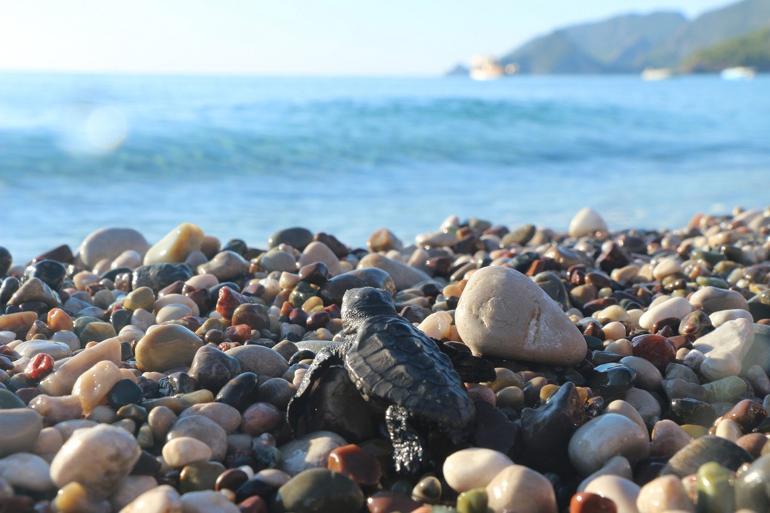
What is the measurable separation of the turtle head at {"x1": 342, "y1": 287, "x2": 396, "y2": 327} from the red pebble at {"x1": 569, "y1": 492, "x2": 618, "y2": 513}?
3.58 ft

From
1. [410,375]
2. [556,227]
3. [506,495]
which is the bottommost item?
[556,227]

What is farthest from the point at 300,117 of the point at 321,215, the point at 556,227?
the point at 556,227

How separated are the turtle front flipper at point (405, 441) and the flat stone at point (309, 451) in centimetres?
21

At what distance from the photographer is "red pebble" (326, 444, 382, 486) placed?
245 centimetres

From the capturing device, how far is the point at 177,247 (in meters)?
5.21

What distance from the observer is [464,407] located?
251cm

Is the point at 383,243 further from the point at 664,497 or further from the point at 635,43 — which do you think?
the point at 635,43

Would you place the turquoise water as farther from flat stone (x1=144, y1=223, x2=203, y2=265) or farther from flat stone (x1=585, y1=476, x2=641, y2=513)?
flat stone (x1=585, y1=476, x2=641, y2=513)

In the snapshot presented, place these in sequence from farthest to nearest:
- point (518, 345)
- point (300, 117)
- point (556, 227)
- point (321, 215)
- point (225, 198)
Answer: point (300, 117) < point (225, 198) < point (321, 215) < point (556, 227) < point (518, 345)

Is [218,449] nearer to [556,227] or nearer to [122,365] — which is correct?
[122,365]

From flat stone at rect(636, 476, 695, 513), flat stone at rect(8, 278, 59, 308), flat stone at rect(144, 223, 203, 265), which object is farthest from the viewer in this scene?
flat stone at rect(144, 223, 203, 265)

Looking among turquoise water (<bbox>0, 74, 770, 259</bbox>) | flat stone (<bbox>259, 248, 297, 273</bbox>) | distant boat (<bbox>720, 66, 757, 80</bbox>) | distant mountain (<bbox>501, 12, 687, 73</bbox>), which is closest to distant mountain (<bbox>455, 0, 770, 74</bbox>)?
distant mountain (<bbox>501, 12, 687, 73</bbox>)

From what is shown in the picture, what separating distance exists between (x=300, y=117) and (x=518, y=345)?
18704 mm

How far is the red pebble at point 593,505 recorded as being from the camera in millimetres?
2191
